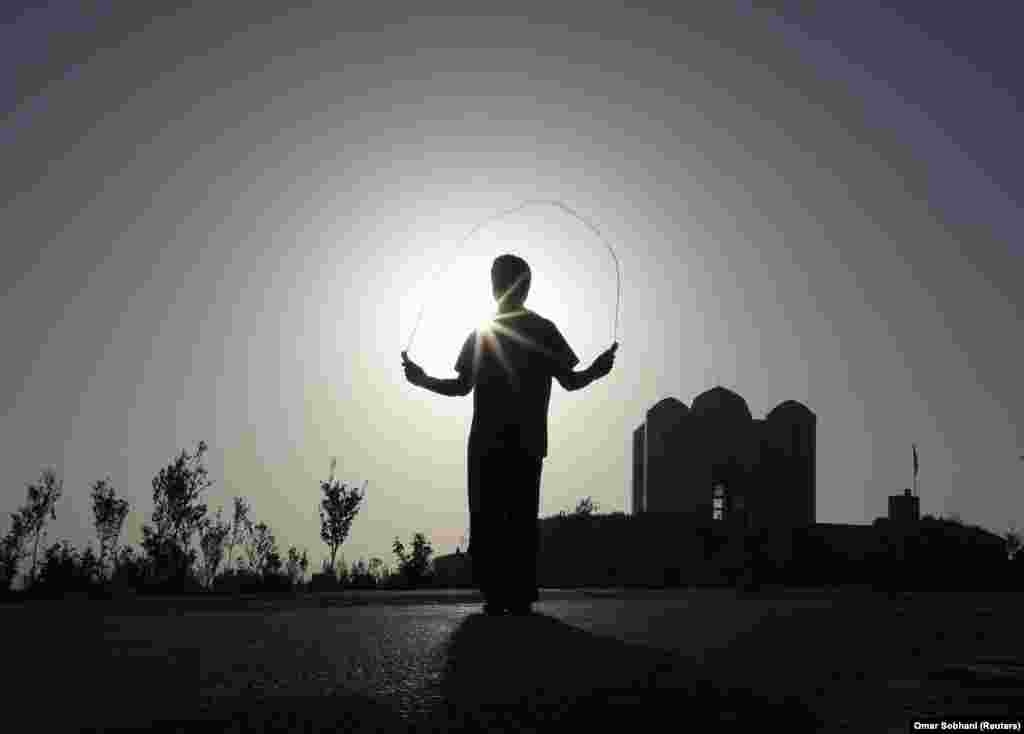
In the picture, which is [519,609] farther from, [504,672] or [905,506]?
[905,506]

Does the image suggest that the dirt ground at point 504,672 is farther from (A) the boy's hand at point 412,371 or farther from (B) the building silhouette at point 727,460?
(B) the building silhouette at point 727,460

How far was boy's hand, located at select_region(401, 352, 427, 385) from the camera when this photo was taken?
6.70 m

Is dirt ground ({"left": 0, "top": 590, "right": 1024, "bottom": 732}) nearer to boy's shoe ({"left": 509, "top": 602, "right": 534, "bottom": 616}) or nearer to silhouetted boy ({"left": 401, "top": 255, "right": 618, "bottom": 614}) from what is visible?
boy's shoe ({"left": 509, "top": 602, "right": 534, "bottom": 616})

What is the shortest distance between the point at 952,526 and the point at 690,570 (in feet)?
43.7

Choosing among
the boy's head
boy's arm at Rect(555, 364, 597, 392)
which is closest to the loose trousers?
boy's arm at Rect(555, 364, 597, 392)

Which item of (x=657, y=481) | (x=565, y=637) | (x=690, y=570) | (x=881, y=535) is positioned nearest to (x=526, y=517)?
(x=565, y=637)

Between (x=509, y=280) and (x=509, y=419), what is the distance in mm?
860

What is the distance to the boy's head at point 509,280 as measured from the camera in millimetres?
6582

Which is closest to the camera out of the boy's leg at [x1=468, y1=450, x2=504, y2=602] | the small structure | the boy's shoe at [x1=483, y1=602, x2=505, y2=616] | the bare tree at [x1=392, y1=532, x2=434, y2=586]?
the boy's shoe at [x1=483, y1=602, x2=505, y2=616]

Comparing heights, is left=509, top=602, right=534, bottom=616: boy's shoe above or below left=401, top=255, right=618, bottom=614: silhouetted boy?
below

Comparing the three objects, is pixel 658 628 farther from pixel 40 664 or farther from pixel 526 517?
pixel 40 664

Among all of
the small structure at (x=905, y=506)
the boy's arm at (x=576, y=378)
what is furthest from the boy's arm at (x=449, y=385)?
the small structure at (x=905, y=506)

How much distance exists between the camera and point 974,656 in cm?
400

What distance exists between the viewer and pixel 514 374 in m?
6.43
